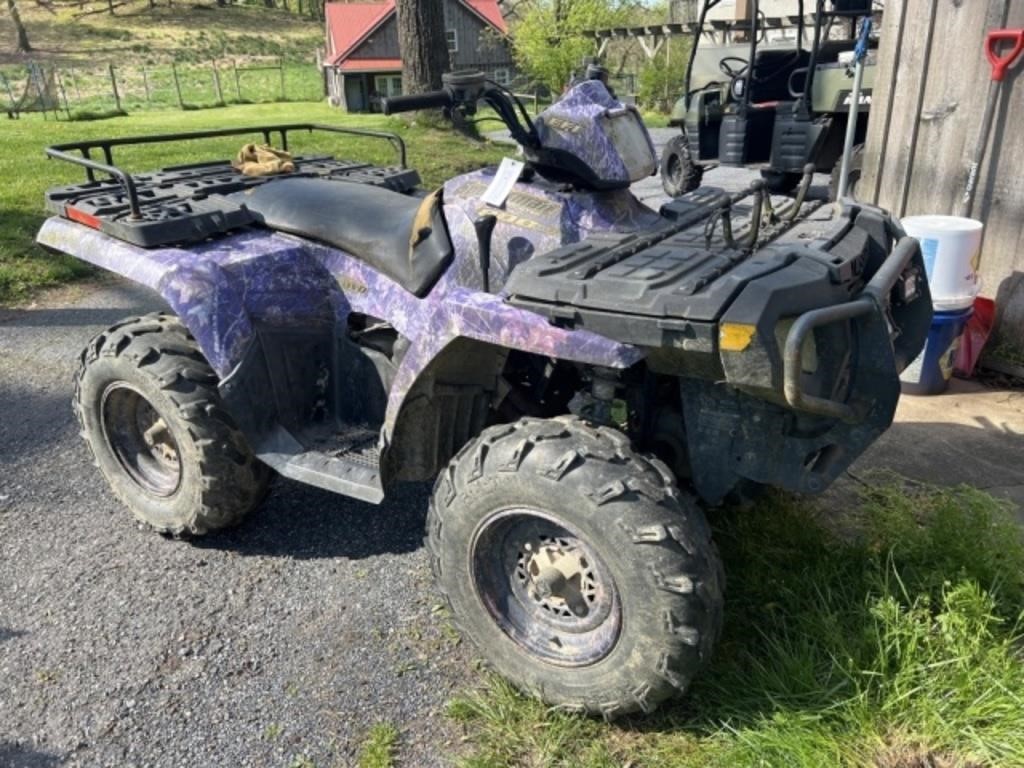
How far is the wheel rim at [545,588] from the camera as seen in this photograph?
2.50 meters

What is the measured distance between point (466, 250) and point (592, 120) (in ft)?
1.83

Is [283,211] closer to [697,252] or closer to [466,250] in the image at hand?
[466,250]

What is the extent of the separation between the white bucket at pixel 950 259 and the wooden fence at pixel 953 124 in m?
0.56

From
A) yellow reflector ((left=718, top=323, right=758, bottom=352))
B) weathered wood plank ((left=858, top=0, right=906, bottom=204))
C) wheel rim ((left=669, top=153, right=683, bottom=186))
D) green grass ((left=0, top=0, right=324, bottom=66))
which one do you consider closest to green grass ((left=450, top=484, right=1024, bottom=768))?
yellow reflector ((left=718, top=323, right=758, bottom=352))

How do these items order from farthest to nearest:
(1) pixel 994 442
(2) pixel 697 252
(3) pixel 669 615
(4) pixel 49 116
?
1. (4) pixel 49 116
2. (1) pixel 994 442
3. (2) pixel 697 252
4. (3) pixel 669 615

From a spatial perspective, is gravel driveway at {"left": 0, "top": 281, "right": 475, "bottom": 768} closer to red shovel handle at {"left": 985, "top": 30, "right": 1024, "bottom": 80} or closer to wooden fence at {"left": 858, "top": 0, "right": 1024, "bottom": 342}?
wooden fence at {"left": 858, "top": 0, "right": 1024, "bottom": 342}

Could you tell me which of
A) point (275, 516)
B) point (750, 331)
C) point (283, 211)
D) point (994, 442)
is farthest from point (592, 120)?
point (994, 442)

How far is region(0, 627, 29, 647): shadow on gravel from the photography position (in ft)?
9.84

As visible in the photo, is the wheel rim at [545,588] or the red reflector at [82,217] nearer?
the wheel rim at [545,588]

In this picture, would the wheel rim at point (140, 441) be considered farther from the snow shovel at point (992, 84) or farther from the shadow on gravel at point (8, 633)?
the snow shovel at point (992, 84)

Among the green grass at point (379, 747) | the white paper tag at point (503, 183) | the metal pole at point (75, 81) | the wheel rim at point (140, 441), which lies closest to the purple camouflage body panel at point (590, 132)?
the white paper tag at point (503, 183)

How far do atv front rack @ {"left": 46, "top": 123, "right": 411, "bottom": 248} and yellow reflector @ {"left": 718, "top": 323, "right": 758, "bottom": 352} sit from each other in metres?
2.08

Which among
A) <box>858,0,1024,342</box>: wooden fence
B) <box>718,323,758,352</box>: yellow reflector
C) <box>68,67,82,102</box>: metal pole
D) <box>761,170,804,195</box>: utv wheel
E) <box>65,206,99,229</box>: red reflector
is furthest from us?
<box>68,67,82,102</box>: metal pole

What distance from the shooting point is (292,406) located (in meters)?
3.39
